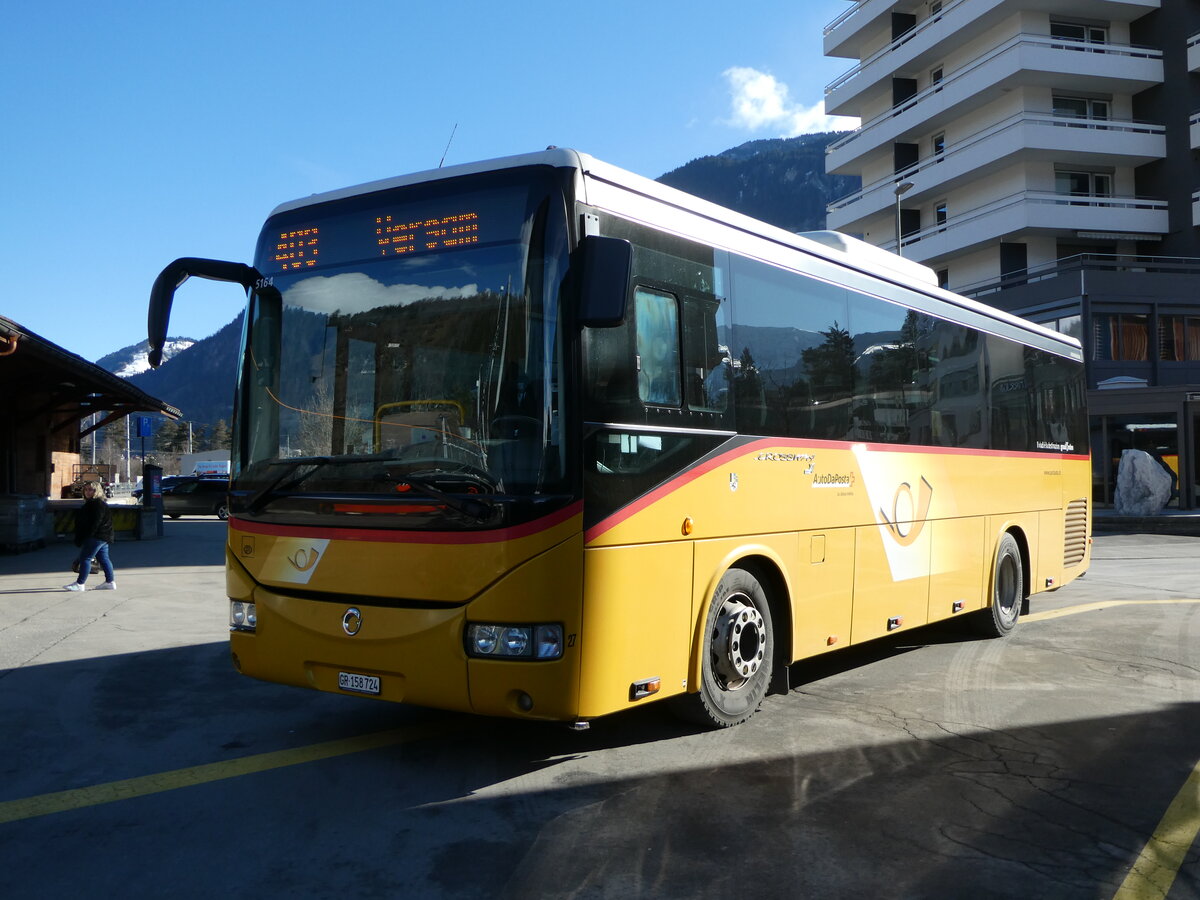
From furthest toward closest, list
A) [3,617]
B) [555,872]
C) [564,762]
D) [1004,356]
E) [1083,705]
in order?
1. [3,617]
2. [1004,356]
3. [1083,705]
4. [564,762]
5. [555,872]

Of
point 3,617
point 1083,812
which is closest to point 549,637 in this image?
point 1083,812

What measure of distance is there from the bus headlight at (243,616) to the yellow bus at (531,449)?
0.8 inches

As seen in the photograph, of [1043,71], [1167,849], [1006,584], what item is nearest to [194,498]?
[1006,584]

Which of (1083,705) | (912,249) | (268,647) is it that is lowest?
(1083,705)

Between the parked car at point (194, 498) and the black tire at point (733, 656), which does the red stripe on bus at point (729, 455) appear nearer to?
the black tire at point (733, 656)

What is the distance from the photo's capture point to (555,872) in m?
4.18

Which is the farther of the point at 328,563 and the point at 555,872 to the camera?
the point at 328,563

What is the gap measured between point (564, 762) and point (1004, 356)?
7.26 meters

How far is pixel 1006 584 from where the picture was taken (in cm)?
1072

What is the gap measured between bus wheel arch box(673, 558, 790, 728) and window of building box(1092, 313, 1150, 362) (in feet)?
103

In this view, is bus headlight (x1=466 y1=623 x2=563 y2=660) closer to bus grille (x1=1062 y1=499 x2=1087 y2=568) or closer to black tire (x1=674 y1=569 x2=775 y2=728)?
black tire (x1=674 y1=569 x2=775 y2=728)

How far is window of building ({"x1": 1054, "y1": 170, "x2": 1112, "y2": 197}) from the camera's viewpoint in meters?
40.4

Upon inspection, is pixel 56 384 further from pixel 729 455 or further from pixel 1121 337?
pixel 1121 337

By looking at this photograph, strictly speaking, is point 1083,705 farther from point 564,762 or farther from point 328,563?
point 328,563
